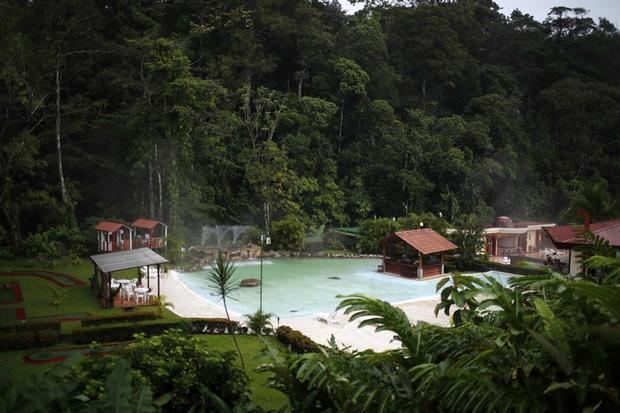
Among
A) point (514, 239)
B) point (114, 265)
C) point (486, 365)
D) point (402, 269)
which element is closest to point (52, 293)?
point (114, 265)

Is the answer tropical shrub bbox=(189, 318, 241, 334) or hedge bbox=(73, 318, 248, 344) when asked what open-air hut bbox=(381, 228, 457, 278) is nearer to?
tropical shrub bbox=(189, 318, 241, 334)

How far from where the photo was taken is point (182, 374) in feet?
12.8

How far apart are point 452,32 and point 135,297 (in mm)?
24999

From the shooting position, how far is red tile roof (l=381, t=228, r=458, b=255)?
49.0ft

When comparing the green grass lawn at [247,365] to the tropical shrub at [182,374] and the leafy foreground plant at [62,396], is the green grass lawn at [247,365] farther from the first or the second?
the leafy foreground plant at [62,396]

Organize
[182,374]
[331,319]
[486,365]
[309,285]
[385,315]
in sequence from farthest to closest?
1. [309,285]
2. [331,319]
3. [182,374]
4. [385,315]
5. [486,365]

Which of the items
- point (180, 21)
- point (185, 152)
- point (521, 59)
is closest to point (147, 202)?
point (185, 152)

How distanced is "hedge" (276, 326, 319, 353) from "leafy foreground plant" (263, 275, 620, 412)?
4406mm

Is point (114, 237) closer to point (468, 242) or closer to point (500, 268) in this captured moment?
point (468, 242)

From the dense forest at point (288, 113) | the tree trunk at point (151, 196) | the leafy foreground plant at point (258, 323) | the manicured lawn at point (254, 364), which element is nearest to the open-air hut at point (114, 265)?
the manicured lawn at point (254, 364)

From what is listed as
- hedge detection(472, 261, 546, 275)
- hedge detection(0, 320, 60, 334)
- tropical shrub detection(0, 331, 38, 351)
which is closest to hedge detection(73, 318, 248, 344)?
hedge detection(0, 320, 60, 334)

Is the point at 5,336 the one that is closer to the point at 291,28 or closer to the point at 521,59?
the point at 291,28

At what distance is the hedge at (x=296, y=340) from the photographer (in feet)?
24.3

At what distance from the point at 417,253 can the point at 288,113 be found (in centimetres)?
1023
